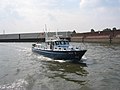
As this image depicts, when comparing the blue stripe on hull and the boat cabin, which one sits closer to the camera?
the blue stripe on hull

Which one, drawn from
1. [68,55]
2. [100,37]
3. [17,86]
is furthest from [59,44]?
[100,37]

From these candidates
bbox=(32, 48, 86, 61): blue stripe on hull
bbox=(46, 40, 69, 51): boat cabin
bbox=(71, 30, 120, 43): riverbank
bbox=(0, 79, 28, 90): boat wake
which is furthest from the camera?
bbox=(71, 30, 120, 43): riverbank

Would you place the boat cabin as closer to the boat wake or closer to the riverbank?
the boat wake

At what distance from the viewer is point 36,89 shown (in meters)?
16.0

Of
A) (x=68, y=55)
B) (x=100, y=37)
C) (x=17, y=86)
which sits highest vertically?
(x=100, y=37)

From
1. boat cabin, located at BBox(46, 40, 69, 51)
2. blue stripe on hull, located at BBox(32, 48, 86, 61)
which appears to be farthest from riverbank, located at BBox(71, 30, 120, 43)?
blue stripe on hull, located at BBox(32, 48, 86, 61)

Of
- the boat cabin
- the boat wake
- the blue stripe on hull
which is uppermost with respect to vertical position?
the boat cabin

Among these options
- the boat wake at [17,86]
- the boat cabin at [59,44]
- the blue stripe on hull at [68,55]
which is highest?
the boat cabin at [59,44]

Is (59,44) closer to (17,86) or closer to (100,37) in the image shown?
(17,86)

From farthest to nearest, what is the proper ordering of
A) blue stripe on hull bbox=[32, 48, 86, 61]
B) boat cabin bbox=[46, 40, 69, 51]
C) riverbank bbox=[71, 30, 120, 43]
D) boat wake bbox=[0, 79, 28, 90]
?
riverbank bbox=[71, 30, 120, 43]
boat cabin bbox=[46, 40, 69, 51]
blue stripe on hull bbox=[32, 48, 86, 61]
boat wake bbox=[0, 79, 28, 90]

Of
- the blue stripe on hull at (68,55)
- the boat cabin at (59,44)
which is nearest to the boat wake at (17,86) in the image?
the blue stripe on hull at (68,55)

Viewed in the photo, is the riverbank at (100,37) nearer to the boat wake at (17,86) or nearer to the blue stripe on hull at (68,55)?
the blue stripe on hull at (68,55)

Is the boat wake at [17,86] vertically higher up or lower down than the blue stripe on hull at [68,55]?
lower down

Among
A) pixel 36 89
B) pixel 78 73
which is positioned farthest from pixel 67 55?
pixel 36 89
